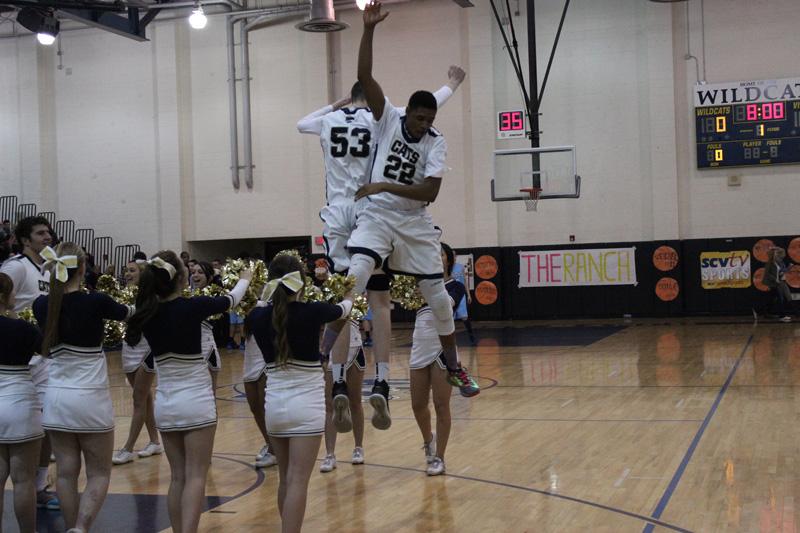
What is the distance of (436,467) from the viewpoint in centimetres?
714

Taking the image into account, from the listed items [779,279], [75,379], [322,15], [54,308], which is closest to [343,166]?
[54,308]

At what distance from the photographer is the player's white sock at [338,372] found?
19.8 feet

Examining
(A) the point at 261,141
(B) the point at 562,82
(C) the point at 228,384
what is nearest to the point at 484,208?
(B) the point at 562,82

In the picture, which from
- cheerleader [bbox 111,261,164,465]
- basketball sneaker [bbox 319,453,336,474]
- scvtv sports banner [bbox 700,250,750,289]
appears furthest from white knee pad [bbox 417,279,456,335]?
scvtv sports banner [bbox 700,250,750,289]

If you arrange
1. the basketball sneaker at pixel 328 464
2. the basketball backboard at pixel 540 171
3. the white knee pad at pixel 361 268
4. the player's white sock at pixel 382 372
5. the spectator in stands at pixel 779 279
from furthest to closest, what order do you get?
the spectator in stands at pixel 779 279 → the basketball backboard at pixel 540 171 → the basketball sneaker at pixel 328 464 → the player's white sock at pixel 382 372 → the white knee pad at pixel 361 268

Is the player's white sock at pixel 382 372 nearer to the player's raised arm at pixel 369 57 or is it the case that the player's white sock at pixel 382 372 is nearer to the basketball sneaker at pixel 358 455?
the basketball sneaker at pixel 358 455

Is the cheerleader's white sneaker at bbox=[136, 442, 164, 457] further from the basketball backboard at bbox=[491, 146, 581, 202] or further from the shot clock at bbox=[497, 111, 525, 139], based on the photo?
the shot clock at bbox=[497, 111, 525, 139]

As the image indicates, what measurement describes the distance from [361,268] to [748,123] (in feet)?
54.7

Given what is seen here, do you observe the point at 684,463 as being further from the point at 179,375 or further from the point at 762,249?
the point at 762,249

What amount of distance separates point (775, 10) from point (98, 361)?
18.8 meters

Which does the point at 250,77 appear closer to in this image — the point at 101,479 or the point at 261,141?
the point at 261,141

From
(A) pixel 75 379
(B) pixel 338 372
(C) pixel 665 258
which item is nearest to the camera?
(A) pixel 75 379

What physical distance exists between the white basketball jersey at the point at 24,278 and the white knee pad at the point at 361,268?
243 centimetres

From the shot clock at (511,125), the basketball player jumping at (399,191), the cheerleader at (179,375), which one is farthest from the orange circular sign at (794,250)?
the cheerleader at (179,375)
